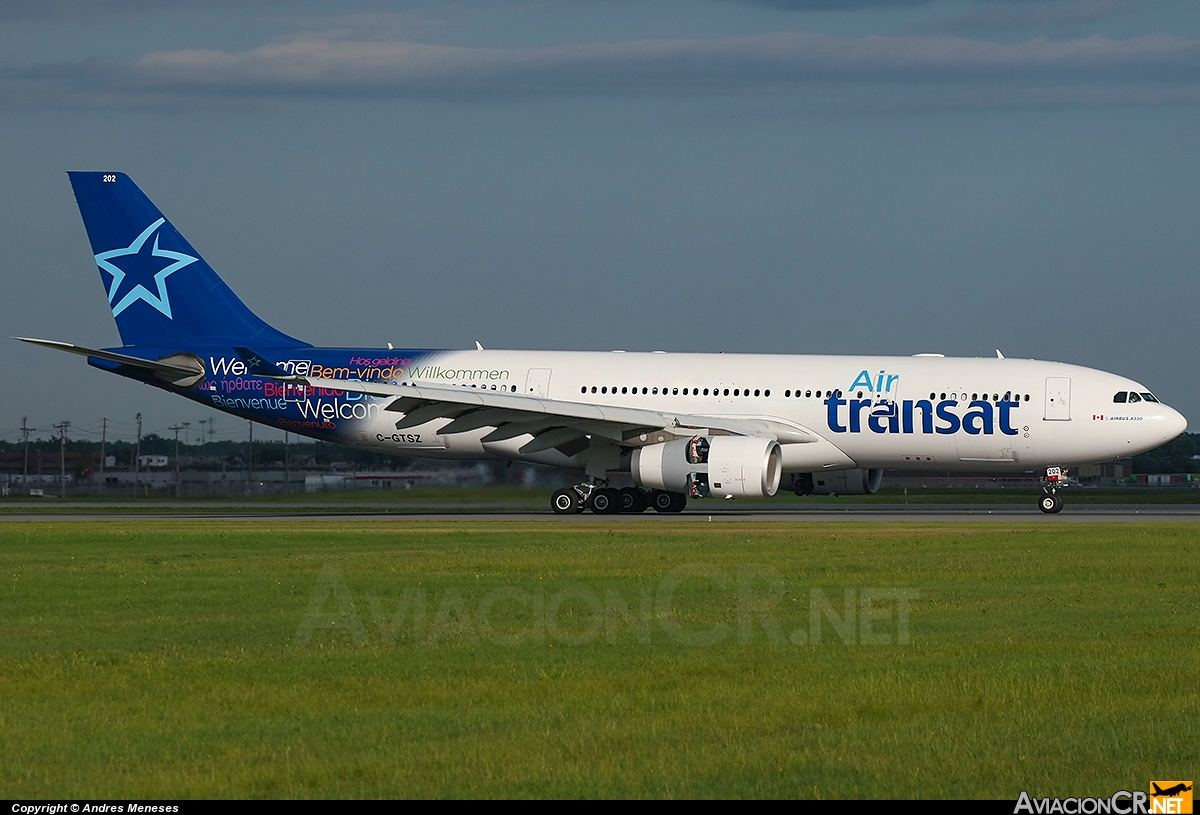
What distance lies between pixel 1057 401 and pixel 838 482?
611cm

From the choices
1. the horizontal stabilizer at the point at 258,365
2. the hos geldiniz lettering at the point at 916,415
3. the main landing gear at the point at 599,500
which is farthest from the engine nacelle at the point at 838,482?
the horizontal stabilizer at the point at 258,365

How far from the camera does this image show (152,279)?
133 ft

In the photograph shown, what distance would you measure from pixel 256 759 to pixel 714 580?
10.5 m

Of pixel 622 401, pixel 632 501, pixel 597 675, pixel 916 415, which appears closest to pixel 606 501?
pixel 632 501

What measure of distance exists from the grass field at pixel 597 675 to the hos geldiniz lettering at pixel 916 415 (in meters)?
13.0

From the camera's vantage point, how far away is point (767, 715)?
10070 millimetres

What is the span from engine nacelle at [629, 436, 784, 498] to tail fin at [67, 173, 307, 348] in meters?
11.2

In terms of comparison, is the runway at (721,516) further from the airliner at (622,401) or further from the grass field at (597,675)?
the grass field at (597,675)

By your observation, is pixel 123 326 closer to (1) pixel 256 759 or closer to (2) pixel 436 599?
(2) pixel 436 599

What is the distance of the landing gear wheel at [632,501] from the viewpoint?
37250mm

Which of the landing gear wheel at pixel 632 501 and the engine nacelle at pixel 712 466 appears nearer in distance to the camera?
the engine nacelle at pixel 712 466

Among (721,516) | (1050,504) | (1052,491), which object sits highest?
(1052,491)

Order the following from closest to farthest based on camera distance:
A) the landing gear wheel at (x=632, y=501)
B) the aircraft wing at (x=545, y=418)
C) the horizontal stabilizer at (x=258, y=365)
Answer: the aircraft wing at (x=545, y=418)
the landing gear wheel at (x=632, y=501)
the horizontal stabilizer at (x=258, y=365)

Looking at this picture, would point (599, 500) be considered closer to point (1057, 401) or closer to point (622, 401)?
point (622, 401)
